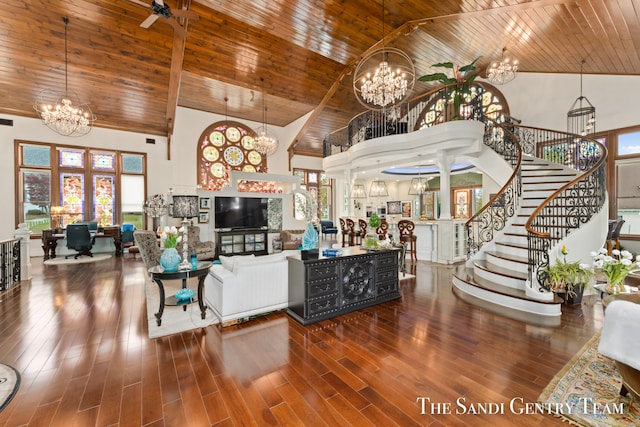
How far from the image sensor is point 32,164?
804 centimetres

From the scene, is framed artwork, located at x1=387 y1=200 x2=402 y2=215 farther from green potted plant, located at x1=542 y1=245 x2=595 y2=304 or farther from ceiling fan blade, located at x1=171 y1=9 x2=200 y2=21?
ceiling fan blade, located at x1=171 y1=9 x2=200 y2=21

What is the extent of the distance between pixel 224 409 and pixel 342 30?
781 cm

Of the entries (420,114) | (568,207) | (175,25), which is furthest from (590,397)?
(420,114)

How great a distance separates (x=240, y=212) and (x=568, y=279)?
811cm

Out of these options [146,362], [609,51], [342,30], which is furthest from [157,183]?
[609,51]

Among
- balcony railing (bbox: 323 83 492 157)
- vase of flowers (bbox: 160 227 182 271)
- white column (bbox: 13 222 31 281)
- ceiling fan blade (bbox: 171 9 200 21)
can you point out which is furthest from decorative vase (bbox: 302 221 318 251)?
white column (bbox: 13 222 31 281)

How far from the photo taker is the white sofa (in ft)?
11.1

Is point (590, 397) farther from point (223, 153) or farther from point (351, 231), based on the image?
point (223, 153)

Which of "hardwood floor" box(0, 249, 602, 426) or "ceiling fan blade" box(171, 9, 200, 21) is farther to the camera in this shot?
"ceiling fan blade" box(171, 9, 200, 21)

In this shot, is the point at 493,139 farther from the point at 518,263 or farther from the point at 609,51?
the point at 518,263

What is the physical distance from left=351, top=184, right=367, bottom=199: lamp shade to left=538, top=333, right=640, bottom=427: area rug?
23.3 feet

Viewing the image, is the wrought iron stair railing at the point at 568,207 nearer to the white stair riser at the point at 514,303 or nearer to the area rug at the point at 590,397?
the white stair riser at the point at 514,303

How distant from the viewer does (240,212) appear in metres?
8.91

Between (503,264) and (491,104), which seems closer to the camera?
(503,264)
